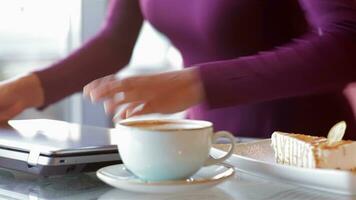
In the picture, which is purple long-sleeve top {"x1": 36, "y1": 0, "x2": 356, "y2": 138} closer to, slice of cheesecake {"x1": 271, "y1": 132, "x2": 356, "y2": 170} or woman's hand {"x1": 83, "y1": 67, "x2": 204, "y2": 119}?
woman's hand {"x1": 83, "y1": 67, "x2": 204, "y2": 119}

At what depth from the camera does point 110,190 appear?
59 cm

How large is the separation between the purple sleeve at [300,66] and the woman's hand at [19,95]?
0.39m

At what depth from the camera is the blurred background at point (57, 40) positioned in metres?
2.31

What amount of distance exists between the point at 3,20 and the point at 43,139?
6.43ft

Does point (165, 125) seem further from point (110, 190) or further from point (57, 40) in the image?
point (57, 40)

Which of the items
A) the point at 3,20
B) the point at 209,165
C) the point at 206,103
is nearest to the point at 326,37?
the point at 206,103

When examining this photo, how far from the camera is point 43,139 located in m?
0.69

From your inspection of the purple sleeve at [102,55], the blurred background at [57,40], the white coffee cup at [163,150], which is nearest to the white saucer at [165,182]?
the white coffee cup at [163,150]

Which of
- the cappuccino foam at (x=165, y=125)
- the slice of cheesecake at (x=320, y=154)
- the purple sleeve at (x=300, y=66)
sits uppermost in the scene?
the purple sleeve at (x=300, y=66)

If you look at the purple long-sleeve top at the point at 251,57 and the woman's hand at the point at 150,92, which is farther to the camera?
the purple long-sleeve top at the point at 251,57

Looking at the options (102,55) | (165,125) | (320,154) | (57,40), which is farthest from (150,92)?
(57,40)

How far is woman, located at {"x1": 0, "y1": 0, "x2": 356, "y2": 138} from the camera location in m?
0.74

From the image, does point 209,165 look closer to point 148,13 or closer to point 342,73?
point 342,73

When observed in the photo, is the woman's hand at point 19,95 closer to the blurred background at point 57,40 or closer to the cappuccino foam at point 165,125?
the cappuccino foam at point 165,125
